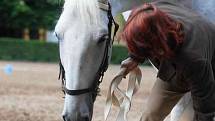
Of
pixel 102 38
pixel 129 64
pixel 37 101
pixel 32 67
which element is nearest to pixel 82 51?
pixel 102 38

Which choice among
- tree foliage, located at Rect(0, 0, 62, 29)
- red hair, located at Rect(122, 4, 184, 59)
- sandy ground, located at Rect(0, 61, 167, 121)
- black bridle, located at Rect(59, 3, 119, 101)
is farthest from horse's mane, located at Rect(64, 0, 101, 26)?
tree foliage, located at Rect(0, 0, 62, 29)

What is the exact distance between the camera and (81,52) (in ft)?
10.8

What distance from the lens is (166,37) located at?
2947 mm

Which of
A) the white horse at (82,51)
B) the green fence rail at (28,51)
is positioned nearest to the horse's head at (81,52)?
the white horse at (82,51)

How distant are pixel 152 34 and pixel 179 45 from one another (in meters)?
0.18

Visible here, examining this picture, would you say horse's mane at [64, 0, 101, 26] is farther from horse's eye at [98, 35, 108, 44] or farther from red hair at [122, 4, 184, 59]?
red hair at [122, 4, 184, 59]

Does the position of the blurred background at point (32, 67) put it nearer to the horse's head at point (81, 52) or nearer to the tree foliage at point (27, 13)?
the tree foliage at point (27, 13)

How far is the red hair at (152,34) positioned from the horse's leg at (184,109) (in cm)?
119

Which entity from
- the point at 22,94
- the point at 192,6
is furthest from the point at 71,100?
the point at 22,94

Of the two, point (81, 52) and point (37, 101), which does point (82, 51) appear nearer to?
point (81, 52)

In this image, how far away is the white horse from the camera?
129 inches

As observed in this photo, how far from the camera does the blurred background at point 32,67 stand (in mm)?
8992

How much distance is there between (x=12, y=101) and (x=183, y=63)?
7.64 m

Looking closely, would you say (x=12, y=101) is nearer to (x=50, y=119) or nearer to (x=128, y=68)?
(x=50, y=119)
